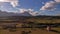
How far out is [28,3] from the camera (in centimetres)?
195

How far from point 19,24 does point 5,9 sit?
11.0 inches

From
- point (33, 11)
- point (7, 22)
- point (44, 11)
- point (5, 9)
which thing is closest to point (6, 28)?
point (7, 22)

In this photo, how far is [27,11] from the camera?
6.39 feet

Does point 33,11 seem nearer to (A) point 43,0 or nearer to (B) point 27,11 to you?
(B) point 27,11

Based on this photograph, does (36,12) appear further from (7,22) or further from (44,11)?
(7,22)

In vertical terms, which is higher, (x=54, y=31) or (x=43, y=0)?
(x=43, y=0)

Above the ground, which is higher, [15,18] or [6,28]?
[15,18]

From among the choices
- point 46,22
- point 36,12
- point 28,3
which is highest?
point 28,3

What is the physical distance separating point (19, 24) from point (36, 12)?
0.28m

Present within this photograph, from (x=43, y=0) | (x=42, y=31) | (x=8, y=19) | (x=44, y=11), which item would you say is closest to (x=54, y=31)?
(x=42, y=31)

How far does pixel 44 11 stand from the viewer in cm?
195

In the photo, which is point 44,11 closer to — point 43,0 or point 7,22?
point 43,0

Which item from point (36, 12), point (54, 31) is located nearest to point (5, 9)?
point (36, 12)

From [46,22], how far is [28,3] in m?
0.36
